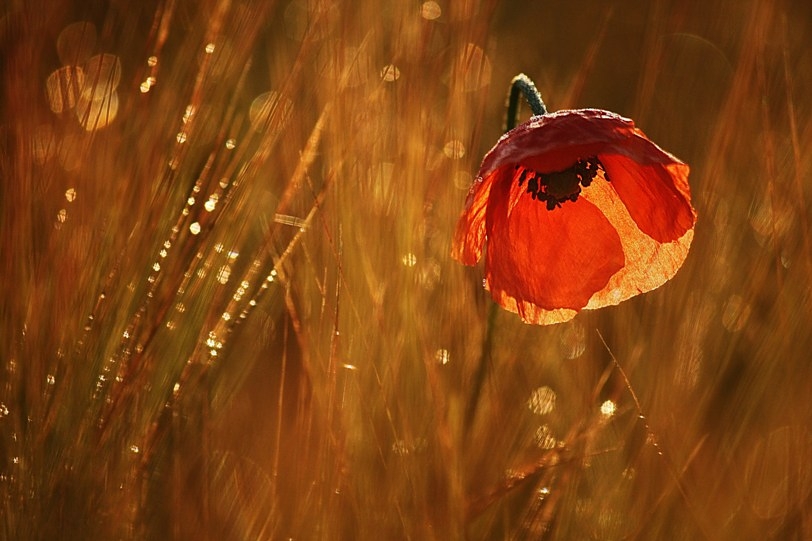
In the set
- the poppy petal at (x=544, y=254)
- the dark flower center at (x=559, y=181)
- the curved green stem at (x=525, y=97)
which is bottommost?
the poppy petal at (x=544, y=254)

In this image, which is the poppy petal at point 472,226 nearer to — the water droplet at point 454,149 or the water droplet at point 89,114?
the water droplet at point 454,149

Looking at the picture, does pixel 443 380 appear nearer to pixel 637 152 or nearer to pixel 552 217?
pixel 552 217

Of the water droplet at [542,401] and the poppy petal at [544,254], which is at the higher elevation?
the poppy petal at [544,254]

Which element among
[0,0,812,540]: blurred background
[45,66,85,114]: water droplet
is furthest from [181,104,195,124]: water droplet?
[45,66,85,114]: water droplet

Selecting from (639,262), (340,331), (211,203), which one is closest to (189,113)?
(211,203)

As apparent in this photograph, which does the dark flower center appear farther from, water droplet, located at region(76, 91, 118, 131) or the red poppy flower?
water droplet, located at region(76, 91, 118, 131)

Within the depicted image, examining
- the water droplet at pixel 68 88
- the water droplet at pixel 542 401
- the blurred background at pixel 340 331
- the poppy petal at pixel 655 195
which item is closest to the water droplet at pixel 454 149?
the blurred background at pixel 340 331

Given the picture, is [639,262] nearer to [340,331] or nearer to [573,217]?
[573,217]
